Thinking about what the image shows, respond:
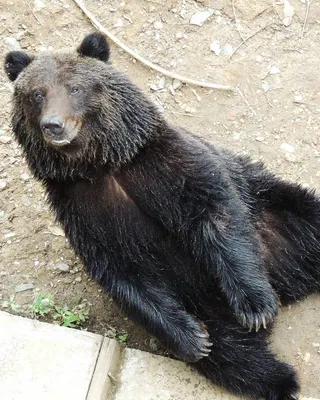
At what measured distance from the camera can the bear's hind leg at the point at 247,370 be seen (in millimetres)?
5121

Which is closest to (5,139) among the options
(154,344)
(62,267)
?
(62,267)

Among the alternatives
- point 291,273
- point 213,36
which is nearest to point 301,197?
point 291,273

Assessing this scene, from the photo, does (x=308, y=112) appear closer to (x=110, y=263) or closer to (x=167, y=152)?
(x=167, y=152)

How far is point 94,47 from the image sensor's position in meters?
5.27

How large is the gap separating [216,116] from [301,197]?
1.33m

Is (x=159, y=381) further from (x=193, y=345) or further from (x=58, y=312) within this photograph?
(x=58, y=312)

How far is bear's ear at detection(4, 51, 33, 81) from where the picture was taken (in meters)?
5.30

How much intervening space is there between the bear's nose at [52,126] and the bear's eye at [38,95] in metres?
0.30

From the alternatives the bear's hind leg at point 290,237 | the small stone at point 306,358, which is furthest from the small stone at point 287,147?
the small stone at point 306,358

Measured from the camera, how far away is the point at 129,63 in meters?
6.98

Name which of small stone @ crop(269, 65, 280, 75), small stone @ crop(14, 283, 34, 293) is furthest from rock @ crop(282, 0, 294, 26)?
small stone @ crop(14, 283, 34, 293)

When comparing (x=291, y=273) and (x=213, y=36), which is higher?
(x=213, y=36)

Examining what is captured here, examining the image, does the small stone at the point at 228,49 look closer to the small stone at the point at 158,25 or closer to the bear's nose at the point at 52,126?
the small stone at the point at 158,25

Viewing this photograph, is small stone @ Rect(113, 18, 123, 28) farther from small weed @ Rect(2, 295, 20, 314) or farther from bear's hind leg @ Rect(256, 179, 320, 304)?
small weed @ Rect(2, 295, 20, 314)
